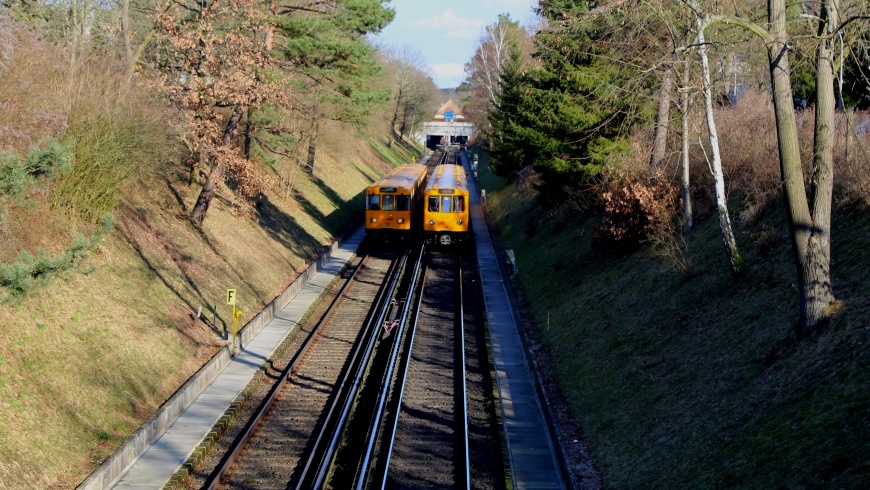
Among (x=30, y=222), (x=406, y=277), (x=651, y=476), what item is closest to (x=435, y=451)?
(x=651, y=476)

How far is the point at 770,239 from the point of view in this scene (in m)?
16.5

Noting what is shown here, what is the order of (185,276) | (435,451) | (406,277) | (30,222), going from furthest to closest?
(406,277) < (185,276) < (30,222) < (435,451)

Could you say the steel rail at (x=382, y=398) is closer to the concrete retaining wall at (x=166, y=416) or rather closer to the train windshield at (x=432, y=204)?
the concrete retaining wall at (x=166, y=416)

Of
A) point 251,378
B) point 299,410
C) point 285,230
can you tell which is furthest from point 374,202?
point 299,410

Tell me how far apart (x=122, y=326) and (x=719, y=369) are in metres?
12.1

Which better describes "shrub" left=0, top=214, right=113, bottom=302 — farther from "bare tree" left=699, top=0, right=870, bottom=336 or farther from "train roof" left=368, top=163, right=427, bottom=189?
"train roof" left=368, top=163, right=427, bottom=189

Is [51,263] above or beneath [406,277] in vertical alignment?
above

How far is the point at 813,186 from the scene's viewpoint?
→ 11.9 m

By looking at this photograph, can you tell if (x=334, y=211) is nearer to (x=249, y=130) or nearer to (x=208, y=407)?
(x=249, y=130)

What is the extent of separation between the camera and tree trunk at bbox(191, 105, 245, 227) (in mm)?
24594

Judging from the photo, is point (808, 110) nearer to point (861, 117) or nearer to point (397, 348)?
point (861, 117)

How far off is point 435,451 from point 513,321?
9.55m

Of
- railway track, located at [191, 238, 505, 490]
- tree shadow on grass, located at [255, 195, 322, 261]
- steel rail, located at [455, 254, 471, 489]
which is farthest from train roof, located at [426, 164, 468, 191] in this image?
railway track, located at [191, 238, 505, 490]

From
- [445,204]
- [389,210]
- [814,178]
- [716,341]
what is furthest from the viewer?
[389,210]
